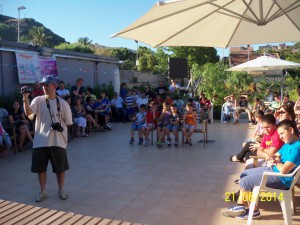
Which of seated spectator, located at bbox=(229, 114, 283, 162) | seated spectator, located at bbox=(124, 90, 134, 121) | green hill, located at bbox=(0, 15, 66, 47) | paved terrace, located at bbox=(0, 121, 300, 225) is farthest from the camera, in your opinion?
green hill, located at bbox=(0, 15, 66, 47)

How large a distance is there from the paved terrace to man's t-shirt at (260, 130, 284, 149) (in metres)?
0.78

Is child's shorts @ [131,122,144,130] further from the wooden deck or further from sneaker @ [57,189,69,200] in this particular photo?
the wooden deck

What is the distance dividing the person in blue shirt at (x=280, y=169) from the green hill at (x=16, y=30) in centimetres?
6168

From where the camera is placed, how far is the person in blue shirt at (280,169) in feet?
10.9

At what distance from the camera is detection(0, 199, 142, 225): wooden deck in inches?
104

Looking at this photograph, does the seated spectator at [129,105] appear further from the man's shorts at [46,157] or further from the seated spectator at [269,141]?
the man's shorts at [46,157]

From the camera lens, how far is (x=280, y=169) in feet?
11.2

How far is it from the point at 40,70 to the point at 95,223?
925 cm

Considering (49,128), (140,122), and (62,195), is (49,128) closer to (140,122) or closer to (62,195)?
(62,195)

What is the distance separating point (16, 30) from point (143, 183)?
81441 millimetres

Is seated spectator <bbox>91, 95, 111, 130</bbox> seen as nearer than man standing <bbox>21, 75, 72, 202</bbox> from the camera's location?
No

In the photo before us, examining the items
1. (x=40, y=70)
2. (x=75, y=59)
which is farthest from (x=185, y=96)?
(x=40, y=70)

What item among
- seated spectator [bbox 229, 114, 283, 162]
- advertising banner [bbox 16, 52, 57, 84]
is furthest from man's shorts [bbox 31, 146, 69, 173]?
advertising banner [bbox 16, 52, 57, 84]
